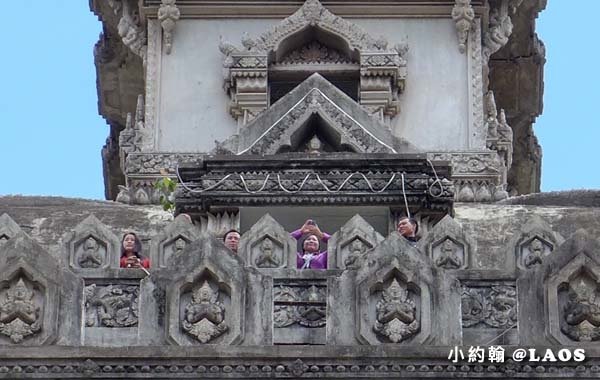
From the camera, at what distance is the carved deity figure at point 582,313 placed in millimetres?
29906

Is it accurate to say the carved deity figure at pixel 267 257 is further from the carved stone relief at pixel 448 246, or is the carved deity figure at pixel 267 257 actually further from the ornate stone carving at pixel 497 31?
the ornate stone carving at pixel 497 31

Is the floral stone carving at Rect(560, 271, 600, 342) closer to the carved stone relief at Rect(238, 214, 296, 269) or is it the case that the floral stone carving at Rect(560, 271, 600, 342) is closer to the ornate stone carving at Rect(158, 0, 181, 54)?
the carved stone relief at Rect(238, 214, 296, 269)

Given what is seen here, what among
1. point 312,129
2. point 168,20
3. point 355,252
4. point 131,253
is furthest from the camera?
point 168,20

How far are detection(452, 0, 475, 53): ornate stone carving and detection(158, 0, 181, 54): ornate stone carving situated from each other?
16.4 feet

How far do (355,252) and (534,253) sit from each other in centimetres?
191

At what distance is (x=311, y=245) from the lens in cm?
3316

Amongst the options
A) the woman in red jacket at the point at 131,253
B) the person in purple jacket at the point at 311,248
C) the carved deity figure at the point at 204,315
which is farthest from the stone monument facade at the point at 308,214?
the person in purple jacket at the point at 311,248

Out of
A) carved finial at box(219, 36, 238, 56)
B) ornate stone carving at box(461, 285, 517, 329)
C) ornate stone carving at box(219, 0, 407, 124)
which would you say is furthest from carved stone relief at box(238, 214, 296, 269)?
carved finial at box(219, 36, 238, 56)

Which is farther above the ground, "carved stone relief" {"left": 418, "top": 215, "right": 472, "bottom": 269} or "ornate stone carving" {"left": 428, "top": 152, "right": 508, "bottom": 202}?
"ornate stone carving" {"left": 428, "top": 152, "right": 508, "bottom": 202}

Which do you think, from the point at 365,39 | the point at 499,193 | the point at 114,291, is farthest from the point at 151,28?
the point at 114,291

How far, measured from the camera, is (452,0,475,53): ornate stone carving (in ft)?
173

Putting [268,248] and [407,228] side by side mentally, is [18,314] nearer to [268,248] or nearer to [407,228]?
[268,248]

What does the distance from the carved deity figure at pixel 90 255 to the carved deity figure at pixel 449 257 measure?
3710 mm

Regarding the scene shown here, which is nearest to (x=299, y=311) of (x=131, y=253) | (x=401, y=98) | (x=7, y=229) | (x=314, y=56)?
(x=131, y=253)
